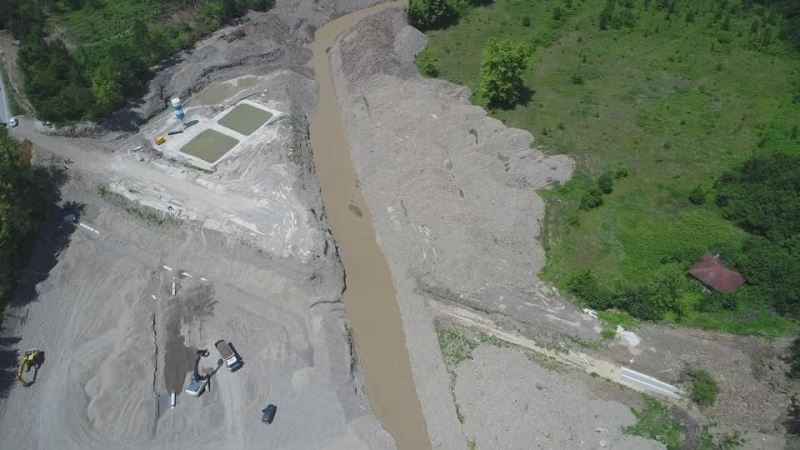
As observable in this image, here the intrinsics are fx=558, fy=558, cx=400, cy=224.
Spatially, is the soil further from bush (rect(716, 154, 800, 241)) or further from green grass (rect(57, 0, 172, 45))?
bush (rect(716, 154, 800, 241))

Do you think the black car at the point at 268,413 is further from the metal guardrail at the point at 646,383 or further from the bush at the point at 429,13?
the bush at the point at 429,13

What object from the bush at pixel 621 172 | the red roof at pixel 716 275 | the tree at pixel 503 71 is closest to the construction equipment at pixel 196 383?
the red roof at pixel 716 275

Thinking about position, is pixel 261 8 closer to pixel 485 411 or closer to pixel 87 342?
pixel 87 342

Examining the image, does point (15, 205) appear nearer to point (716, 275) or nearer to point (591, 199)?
point (591, 199)

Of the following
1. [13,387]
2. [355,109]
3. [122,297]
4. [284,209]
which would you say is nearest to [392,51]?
[355,109]

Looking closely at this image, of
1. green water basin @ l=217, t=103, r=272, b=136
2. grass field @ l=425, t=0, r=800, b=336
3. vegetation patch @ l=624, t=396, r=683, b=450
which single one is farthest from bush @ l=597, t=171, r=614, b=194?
green water basin @ l=217, t=103, r=272, b=136

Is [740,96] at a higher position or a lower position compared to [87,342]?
higher
